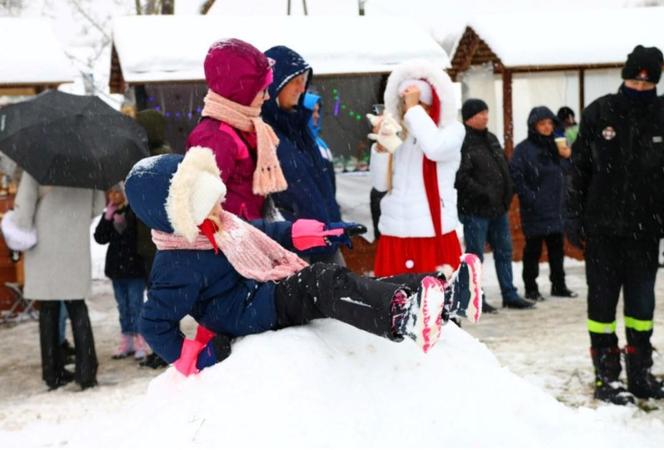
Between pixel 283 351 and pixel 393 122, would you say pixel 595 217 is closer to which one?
pixel 393 122

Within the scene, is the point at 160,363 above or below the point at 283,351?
below

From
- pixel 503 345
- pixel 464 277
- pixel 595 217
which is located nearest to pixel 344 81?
pixel 503 345

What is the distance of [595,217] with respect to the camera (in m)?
5.15

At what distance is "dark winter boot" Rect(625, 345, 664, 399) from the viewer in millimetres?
5254

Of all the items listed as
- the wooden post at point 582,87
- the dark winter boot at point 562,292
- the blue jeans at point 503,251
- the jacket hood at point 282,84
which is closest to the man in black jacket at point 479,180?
the blue jeans at point 503,251

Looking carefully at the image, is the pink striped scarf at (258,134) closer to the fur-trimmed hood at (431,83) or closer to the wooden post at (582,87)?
the fur-trimmed hood at (431,83)

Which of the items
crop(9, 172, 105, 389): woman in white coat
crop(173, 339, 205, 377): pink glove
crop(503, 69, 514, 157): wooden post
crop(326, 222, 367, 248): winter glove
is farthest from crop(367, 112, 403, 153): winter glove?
crop(503, 69, 514, 157): wooden post

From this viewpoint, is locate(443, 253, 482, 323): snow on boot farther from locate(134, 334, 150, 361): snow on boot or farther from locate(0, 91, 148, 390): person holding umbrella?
locate(134, 334, 150, 361): snow on boot

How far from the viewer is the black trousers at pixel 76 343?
249 inches

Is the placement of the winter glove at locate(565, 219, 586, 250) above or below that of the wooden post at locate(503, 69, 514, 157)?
below

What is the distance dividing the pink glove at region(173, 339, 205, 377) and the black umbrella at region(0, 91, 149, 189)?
312 cm

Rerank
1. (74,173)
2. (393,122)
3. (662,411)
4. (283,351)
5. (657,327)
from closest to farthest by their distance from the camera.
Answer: (283,351), (662,411), (393,122), (74,173), (657,327)

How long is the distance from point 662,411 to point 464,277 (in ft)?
7.41

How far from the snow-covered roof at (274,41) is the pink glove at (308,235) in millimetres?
6138
